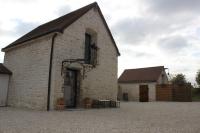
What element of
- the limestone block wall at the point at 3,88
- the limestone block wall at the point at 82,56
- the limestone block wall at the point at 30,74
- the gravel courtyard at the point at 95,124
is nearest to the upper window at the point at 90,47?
the limestone block wall at the point at 82,56

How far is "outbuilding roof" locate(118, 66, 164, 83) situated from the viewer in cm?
3139

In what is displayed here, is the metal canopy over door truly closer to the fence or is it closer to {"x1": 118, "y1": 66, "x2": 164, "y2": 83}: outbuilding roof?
the fence

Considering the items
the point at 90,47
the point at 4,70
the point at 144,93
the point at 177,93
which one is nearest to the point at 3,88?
the point at 4,70

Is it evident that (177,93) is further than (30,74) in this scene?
Yes

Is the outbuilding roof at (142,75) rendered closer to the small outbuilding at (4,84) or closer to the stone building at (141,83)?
the stone building at (141,83)

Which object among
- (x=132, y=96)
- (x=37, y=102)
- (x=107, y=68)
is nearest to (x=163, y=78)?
(x=132, y=96)

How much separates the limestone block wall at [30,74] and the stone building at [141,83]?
1818 centimetres

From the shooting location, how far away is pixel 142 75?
3272 cm

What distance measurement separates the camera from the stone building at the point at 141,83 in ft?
99.0

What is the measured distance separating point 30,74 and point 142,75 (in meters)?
21.2

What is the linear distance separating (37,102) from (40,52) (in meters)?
2.79

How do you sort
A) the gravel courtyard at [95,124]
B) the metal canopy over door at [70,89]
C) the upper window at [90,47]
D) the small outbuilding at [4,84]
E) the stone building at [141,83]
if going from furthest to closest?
1. the stone building at [141,83]
2. the upper window at [90,47]
3. the small outbuilding at [4,84]
4. the metal canopy over door at [70,89]
5. the gravel courtyard at [95,124]

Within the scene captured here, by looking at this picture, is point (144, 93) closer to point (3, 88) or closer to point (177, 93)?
point (177, 93)

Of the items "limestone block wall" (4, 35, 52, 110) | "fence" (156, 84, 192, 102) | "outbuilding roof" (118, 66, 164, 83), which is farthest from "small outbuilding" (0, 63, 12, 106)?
"outbuilding roof" (118, 66, 164, 83)
